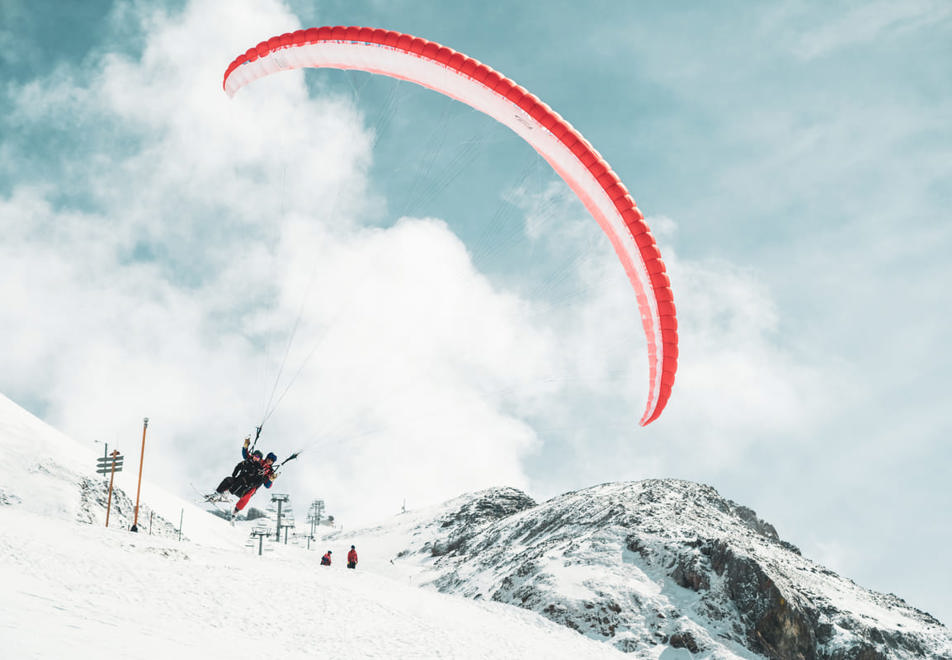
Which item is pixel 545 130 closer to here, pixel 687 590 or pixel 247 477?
pixel 247 477

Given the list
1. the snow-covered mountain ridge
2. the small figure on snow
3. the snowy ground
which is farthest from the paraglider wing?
the snow-covered mountain ridge

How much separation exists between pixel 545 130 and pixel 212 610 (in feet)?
40.9

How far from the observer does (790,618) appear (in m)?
28.9

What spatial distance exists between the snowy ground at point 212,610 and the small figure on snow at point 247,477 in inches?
83.8

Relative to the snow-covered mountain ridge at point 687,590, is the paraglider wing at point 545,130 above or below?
above

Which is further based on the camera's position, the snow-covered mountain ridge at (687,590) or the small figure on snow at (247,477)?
the snow-covered mountain ridge at (687,590)

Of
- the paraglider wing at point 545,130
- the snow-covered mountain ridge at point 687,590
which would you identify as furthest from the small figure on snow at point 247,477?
the snow-covered mountain ridge at point 687,590

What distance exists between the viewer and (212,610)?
13.9 m

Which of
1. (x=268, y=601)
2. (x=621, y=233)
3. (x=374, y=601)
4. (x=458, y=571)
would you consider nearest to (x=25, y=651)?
(x=268, y=601)

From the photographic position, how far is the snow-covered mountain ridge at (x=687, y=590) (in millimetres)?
27531

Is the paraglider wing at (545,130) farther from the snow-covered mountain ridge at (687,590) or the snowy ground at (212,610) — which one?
the snow-covered mountain ridge at (687,590)

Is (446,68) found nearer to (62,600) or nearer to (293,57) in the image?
(293,57)

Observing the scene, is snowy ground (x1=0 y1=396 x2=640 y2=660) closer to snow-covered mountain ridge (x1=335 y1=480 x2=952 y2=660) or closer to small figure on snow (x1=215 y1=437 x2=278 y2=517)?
small figure on snow (x1=215 y1=437 x2=278 y2=517)

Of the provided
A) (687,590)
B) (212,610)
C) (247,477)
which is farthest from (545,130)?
(687,590)
